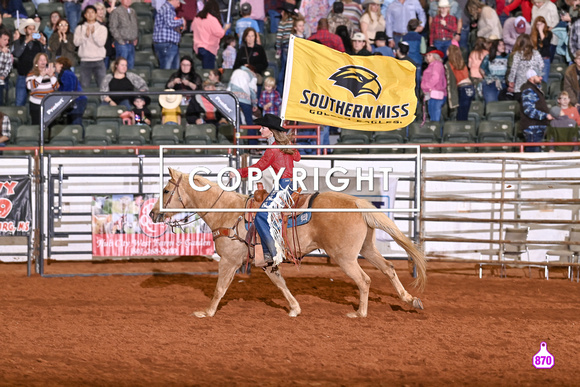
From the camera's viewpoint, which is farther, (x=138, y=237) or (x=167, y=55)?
(x=167, y=55)

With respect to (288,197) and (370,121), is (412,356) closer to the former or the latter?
(288,197)

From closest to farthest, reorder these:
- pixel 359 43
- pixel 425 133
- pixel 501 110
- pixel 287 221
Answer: pixel 287 221, pixel 425 133, pixel 359 43, pixel 501 110

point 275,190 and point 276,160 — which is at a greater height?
point 276,160

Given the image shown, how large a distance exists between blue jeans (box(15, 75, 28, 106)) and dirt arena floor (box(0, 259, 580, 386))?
5388 mm

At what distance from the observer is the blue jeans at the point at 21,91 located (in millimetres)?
14367

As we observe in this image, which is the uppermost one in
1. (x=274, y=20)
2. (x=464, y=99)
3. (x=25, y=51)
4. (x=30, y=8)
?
(x=30, y=8)

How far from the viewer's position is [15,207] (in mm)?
10883

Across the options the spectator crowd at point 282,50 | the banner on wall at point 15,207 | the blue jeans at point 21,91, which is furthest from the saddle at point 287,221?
the blue jeans at point 21,91

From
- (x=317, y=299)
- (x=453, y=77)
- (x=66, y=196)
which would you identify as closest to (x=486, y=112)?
(x=453, y=77)

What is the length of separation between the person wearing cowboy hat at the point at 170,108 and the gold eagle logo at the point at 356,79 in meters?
5.34

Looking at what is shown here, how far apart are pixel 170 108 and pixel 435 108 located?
5391 mm

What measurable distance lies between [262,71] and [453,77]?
155 inches

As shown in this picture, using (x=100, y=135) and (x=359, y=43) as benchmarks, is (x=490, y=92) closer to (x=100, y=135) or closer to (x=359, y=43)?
(x=359, y=43)

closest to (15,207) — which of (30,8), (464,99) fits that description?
(30,8)
